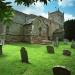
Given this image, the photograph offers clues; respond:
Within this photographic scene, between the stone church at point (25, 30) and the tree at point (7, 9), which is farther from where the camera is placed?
the stone church at point (25, 30)

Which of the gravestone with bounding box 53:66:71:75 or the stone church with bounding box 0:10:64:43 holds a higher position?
the stone church with bounding box 0:10:64:43

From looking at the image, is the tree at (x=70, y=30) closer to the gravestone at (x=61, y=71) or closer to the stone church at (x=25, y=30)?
the stone church at (x=25, y=30)

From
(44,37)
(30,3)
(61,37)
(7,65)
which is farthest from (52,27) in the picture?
(30,3)

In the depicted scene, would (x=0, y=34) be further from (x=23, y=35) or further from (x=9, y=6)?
(x=9, y=6)

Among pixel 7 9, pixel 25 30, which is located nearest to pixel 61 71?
pixel 7 9

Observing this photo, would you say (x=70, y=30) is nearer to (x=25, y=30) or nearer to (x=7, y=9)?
(x=25, y=30)

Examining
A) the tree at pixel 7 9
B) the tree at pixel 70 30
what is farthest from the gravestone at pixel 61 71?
the tree at pixel 70 30

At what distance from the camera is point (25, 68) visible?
519 inches

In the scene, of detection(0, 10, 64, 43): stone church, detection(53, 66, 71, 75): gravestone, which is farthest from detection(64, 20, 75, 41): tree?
detection(53, 66, 71, 75): gravestone

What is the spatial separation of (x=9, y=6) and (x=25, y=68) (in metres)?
5.97

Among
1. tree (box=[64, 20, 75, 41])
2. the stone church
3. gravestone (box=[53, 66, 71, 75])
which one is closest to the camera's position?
gravestone (box=[53, 66, 71, 75])

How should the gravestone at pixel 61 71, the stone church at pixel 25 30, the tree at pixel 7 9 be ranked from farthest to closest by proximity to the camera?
1. the stone church at pixel 25 30
2. the gravestone at pixel 61 71
3. the tree at pixel 7 9

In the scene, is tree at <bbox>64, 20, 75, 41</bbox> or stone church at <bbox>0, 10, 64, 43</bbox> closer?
stone church at <bbox>0, 10, 64, 43</bbox>

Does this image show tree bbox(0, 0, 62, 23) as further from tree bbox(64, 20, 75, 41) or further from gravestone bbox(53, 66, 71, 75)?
tree bbox(64, 20, 75, 41)
